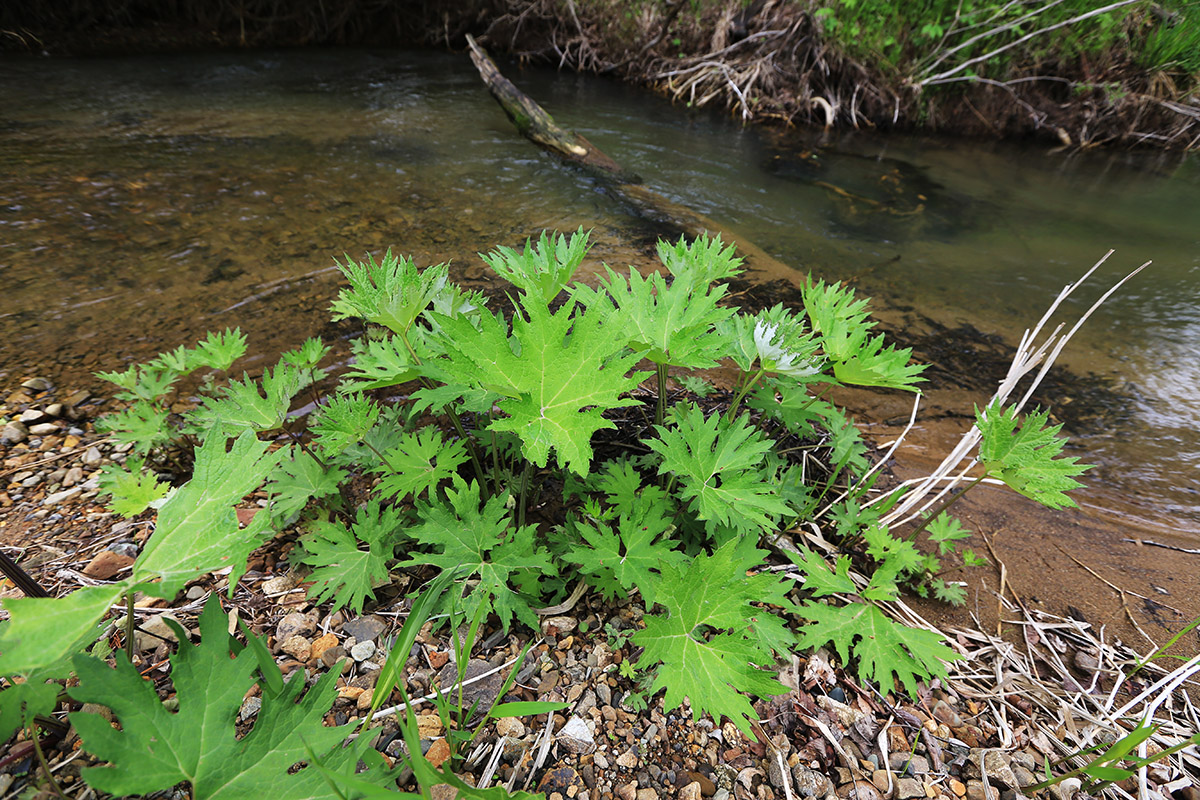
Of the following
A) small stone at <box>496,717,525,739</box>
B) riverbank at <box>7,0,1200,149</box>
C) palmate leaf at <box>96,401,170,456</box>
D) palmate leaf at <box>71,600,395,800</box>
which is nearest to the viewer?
palmate leaf at <box>71,600,395,800</box>

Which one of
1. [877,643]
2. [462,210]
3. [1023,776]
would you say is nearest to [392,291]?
[877,643]

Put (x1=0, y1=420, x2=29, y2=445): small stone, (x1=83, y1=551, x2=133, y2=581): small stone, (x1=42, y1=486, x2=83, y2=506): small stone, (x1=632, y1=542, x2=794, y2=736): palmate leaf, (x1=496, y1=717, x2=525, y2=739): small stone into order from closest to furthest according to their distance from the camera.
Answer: (x1=632, y1=542, x2=794, y2=736): palmate leaf → (x1=496, y1=717, x2=525, y2=739): small stone → (x1=83, y1=551, x2=133, y2=581): small stone → (x1=42, y1=486, x2=83, y2=506): small stone → (x1=0, y1=420, x2=29, y2=445): small stone

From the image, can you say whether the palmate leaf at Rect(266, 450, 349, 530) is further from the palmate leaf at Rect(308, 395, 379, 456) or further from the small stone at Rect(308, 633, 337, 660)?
the small stone at Rect(308, 633, 337, 660)

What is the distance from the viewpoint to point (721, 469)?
67.5 inches

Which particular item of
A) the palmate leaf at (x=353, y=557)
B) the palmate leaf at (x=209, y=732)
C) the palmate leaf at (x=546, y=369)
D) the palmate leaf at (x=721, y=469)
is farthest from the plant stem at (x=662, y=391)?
the palmate leaf at (x=209, y=732)

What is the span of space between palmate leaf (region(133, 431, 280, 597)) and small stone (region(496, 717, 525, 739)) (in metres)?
0.79

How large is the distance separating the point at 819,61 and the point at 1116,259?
18.4 ft

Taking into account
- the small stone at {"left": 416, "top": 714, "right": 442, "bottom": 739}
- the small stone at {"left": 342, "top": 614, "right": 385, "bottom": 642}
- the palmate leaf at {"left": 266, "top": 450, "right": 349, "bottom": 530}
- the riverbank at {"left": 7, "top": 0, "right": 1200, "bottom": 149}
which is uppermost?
the riverbank at {"left": 7, "top": 0, "right": 1200, "bottom": 149}

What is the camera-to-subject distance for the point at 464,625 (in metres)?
1.66

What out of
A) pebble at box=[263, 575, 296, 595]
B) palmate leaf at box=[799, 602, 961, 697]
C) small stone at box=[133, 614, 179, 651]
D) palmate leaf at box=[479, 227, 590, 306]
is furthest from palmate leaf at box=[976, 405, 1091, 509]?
small stone at box=[133, 614, 179, 651]

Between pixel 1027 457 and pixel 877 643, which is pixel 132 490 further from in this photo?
pixel 1027 457

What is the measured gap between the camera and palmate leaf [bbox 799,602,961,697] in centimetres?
165

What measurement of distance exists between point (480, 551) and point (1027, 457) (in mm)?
1756

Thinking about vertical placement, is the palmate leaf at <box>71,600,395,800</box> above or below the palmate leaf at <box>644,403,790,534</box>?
below
